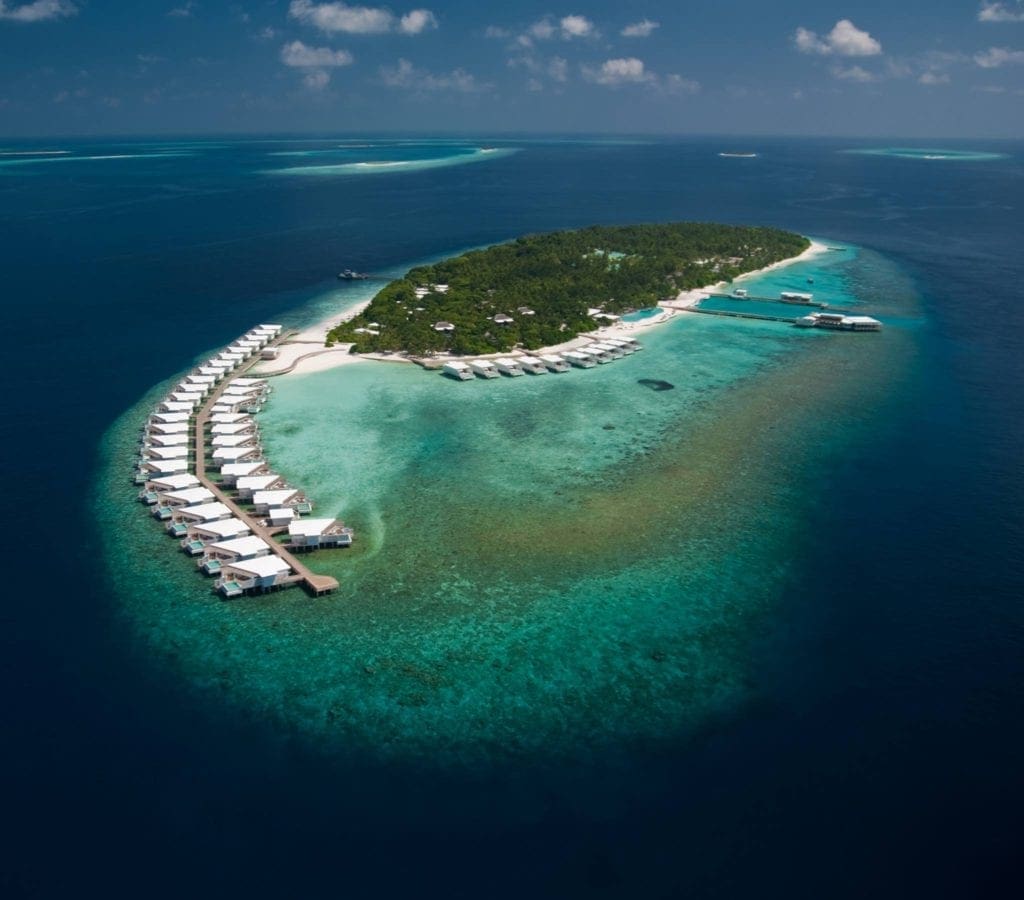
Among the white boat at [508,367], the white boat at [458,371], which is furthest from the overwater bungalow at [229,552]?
the white boat at [508,367]

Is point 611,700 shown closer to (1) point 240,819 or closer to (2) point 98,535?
(1) point 240,819

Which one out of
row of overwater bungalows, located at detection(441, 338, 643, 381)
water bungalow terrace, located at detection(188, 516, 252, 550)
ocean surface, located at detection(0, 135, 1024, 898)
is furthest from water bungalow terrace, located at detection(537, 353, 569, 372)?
water bungalow terrace, located at detection(188, 516, 252, 550)

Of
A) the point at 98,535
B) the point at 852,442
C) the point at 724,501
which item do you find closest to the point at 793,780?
the point at 724,501

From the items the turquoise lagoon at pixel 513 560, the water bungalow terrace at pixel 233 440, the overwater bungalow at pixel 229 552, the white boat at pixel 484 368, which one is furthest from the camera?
the white boat at pixel 484 368

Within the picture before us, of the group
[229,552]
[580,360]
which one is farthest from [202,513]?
[580,360]

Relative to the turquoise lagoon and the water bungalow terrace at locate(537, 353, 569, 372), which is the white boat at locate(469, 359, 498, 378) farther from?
the water bungalow terrace at locate(537, 353, 569, 372)

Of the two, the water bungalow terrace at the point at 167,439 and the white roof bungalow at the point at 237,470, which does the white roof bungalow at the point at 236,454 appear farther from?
the water bungalow terrace at the point at 167,439

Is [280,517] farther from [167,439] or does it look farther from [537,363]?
[537,363]
